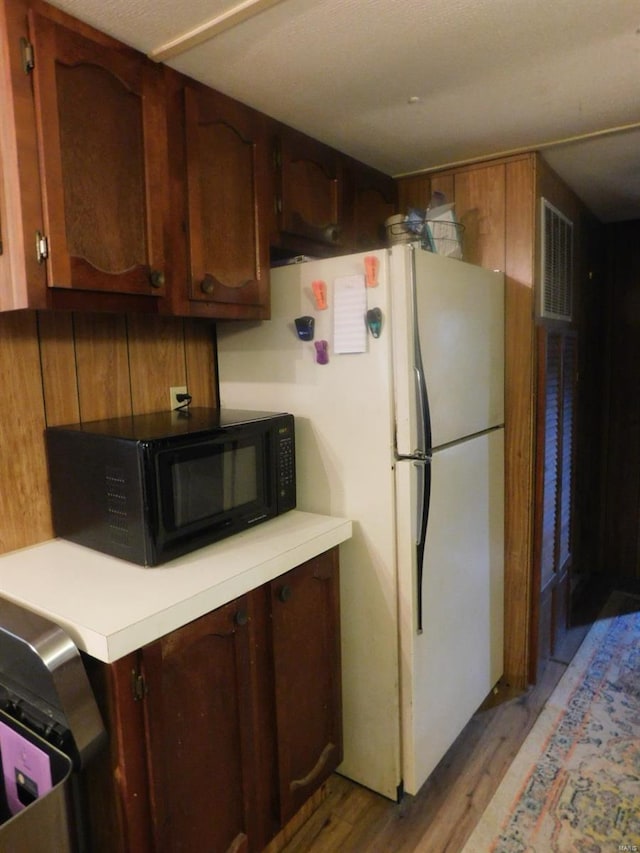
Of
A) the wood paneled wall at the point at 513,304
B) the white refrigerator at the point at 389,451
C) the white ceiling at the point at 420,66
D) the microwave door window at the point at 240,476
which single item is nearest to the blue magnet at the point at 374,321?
the white refrigerator at the point at 389,451

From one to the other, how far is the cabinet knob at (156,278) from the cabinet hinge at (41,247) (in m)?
0.27

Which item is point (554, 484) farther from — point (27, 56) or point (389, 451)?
point (27, 56)

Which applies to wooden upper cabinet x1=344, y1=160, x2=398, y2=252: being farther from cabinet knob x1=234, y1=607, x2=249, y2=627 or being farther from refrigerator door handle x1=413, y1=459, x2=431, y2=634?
cabinet knob x1=234, y1=607, x2=249, y2=627

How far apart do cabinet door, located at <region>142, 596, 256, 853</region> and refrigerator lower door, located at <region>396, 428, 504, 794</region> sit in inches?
20.7

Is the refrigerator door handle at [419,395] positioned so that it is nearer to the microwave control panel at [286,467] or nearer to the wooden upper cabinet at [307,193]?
the microwave control panel at [286,467]

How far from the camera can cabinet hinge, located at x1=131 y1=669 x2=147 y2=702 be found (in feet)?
3.62

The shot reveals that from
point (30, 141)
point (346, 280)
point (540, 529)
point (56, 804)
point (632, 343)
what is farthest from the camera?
point (632, 343)

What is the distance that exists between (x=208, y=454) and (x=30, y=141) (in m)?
0.78

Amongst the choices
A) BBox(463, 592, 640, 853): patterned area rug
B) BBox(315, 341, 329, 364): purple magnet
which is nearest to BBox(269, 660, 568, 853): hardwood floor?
BBox(463, 592, 640, 853): patterned area rug

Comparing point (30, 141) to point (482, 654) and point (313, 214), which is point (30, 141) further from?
point (482, 654)

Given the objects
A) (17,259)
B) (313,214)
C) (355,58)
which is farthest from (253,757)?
(355,58)

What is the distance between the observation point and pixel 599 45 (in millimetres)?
1419

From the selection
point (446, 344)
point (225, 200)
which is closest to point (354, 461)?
point (446, 344)

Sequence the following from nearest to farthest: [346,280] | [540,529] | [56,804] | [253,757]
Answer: [56,804], [253,757], [346,280], [540,529]
